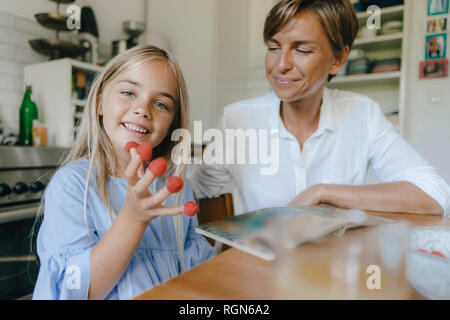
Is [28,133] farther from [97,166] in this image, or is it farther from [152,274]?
[152,274]

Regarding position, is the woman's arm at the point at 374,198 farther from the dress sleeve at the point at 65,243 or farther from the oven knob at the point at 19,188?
the oven knob at the point at 19,188

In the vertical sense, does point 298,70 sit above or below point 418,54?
below

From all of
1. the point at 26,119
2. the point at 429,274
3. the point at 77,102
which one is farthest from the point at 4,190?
the point at 429,274

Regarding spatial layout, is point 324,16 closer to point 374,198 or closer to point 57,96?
point 374,198

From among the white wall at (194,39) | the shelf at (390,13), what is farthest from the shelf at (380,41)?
the white wall at (194,39)

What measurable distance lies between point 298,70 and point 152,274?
0.67m

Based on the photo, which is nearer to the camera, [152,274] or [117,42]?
[152,274]

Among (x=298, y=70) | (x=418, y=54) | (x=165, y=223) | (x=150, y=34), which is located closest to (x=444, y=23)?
(x=418, y=54)

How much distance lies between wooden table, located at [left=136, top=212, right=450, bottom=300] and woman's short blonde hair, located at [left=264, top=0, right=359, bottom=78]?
713 mm

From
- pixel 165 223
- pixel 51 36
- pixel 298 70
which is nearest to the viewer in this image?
pixel 165 223

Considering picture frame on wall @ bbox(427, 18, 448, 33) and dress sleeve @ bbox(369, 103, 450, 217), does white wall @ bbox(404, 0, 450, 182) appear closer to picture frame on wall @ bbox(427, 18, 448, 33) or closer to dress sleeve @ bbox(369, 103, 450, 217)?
picture frame on wall @ bbox(427, 18, 448, 33)

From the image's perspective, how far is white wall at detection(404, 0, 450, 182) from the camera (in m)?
2.22
